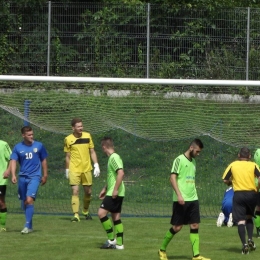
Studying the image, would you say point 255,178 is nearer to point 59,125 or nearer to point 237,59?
point 59,125

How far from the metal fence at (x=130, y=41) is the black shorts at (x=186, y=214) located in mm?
10505

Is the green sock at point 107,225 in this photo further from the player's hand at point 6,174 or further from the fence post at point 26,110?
the fence post at point 26,110

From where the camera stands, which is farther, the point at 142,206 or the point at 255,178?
the point at 142,206

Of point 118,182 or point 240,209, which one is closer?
point 118,182

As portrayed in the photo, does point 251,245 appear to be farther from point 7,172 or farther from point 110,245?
point 7,172

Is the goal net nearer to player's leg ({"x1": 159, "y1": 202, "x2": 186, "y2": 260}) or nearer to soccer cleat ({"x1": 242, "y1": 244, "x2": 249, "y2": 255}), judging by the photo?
soccer cleat ({"x1": 242, "y1": 244, "x2": 249, "y2": 255})

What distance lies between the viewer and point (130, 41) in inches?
892

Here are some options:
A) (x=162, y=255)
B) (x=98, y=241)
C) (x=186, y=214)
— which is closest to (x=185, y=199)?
(x=186, y=214)

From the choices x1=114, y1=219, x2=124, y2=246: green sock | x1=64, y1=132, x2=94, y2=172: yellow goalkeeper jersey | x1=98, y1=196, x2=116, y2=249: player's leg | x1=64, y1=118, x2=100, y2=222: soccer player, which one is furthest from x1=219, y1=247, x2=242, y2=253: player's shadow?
x1=64, y1=132, x2=94, y2=172: yellow goalkeeper jersey

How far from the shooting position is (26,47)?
902 inches

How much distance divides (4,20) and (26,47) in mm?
960

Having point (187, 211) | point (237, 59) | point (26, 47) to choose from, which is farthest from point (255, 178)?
point (26, 47)

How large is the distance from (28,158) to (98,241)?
6.32 ft

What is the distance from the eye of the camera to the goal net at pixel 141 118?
17734mm
